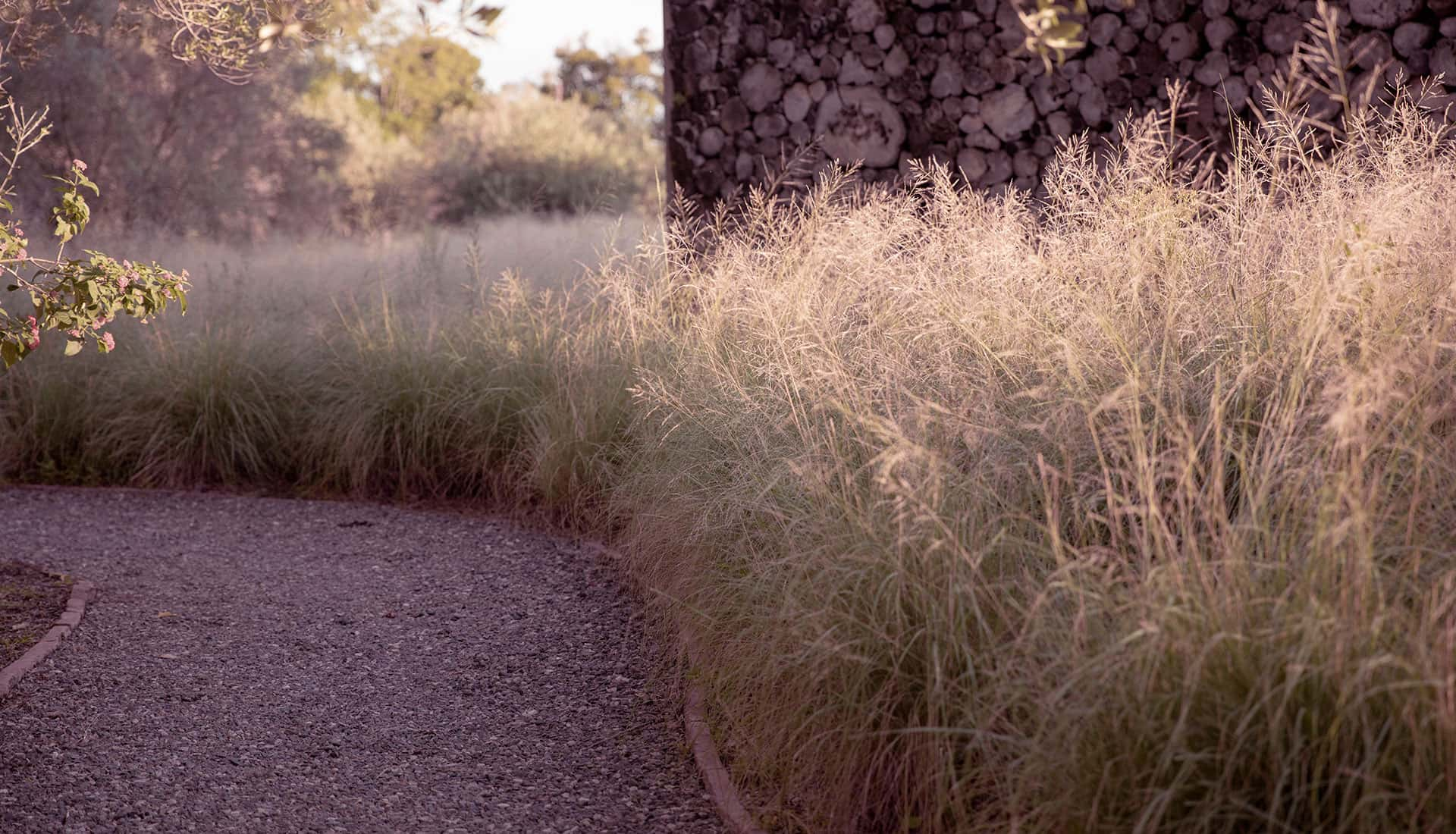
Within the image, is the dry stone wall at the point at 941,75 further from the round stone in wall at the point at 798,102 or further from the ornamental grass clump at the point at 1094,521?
the ornamental grass clump at the point at 1094,521

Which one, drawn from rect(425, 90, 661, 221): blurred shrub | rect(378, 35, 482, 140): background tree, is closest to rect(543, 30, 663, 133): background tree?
rect(378, 35, 482, 140): background tree

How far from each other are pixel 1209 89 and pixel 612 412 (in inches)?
139

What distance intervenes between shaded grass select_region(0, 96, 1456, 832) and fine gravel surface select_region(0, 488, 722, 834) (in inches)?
11.6

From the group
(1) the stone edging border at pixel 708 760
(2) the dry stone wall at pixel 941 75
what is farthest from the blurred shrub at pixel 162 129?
(1) the stone edging border at pixel 708 760

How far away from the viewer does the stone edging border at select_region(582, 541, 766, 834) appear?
99.3 inches

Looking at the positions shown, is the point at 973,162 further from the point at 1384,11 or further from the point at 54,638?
the point at 54,638

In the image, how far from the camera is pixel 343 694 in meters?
3.35

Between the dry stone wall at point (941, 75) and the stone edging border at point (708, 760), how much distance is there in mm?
3784

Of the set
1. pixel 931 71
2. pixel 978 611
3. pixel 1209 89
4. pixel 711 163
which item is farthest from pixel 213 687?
pixel 1209 89

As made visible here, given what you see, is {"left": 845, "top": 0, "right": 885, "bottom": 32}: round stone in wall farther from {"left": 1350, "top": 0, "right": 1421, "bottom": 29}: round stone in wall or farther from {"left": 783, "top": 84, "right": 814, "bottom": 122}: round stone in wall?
{"left": 1350, "top": 0, "right": 1421, "bottom": 29}: round stone in wall

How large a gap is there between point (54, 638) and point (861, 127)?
459 centimetres

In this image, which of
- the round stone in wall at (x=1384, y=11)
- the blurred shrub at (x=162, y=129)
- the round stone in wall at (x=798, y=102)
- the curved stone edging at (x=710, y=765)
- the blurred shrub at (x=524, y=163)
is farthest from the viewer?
the blurred shrub at (x=524, y=163)

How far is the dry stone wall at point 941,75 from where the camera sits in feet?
19.8

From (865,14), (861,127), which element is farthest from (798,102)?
(865,14)
